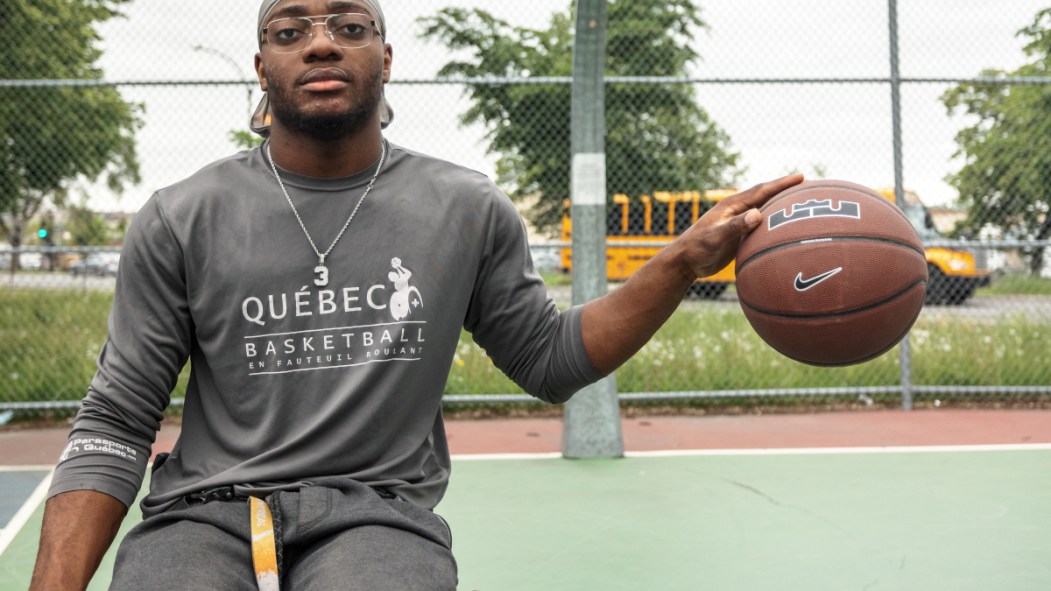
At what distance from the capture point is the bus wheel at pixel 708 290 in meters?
9.73

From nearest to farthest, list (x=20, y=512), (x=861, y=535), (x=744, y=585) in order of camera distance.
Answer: (x=744, y=585) → (x=861, y=535) → (x=20, y=512)

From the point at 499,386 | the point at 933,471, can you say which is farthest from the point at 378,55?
the point at 499,386

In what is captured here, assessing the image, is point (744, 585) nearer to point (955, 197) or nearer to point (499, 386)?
point (499, 386)

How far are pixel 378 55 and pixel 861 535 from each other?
10.6ft

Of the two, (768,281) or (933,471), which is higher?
(768,281)

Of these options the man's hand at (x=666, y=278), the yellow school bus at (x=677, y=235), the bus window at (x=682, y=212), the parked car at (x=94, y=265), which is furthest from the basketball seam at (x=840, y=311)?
the bus window at (x=682, y=212)

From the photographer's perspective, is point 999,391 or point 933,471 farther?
point 999,391

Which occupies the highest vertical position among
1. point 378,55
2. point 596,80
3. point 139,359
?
point 596,80

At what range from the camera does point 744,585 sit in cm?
407

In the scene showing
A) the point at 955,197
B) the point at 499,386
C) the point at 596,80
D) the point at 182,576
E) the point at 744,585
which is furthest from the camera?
the point at 955,197

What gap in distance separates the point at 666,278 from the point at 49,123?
32.2ft

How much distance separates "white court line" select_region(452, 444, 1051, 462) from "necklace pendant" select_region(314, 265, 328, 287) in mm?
4071

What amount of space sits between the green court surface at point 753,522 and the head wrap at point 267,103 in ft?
6.82

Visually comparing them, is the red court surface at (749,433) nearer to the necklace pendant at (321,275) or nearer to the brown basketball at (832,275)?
the brown basketball at (832,275)
